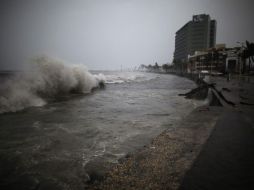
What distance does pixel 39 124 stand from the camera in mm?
7977

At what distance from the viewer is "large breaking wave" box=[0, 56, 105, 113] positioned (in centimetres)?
1227

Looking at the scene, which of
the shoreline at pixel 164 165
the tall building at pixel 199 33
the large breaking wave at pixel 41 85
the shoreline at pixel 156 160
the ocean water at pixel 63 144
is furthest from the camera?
the tall building at pixel 199 33

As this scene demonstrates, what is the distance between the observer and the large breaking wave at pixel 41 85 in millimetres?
12273

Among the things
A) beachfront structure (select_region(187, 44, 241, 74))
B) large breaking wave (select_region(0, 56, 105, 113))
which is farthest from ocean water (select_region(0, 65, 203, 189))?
beachfront structure (select_region(187, 44, 241, 74))

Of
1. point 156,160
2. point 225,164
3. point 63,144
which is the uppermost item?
point 225,164

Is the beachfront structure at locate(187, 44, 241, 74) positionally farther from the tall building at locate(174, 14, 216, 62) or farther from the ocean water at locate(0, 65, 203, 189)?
the ocean water at locate(0, 65, 203, 189)

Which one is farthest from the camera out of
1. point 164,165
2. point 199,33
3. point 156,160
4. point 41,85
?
point 199,33

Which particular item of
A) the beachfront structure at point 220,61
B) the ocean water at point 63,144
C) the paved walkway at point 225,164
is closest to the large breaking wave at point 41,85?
the ocean water at point 63,144

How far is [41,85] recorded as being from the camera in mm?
17109

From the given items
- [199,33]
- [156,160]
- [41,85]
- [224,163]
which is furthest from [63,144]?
[199,33]

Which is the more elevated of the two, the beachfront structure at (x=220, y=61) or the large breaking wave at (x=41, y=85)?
the beachfront structure at (x=220, y=61)

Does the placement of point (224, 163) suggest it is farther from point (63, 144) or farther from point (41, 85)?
point (41, 85)

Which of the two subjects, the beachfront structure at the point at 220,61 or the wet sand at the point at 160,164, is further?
the beachfront structure at the point at 220,61

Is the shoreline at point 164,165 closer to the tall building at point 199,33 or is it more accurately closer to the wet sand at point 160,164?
the wet sand at point 160,164
